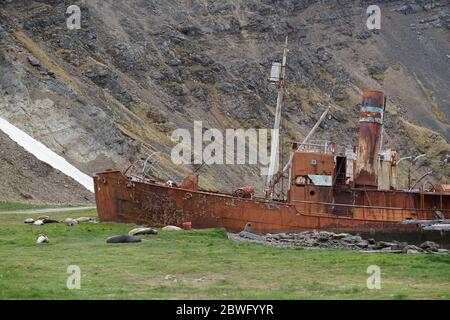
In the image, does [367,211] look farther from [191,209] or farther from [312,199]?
[191,209]

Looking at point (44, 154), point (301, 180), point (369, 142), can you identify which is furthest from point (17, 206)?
point (369, 142)

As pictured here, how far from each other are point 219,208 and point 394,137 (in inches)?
3165

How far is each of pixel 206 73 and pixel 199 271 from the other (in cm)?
8000

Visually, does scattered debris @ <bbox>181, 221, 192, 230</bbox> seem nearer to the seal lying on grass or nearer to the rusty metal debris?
the rusty metal debris

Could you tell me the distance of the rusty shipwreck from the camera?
39562 mm

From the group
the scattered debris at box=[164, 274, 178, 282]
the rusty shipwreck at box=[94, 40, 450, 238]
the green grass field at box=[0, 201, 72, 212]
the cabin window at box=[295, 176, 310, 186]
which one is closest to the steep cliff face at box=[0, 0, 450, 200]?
the rusty shipwreck at box=[94, 40, 450, 238]

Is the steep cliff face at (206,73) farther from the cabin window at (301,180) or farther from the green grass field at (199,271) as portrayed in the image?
the green grass field at (199,271)

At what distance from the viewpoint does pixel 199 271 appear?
69.0ft

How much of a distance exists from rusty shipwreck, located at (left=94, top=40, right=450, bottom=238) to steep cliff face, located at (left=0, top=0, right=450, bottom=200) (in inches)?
344

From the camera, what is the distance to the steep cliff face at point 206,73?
69188mm

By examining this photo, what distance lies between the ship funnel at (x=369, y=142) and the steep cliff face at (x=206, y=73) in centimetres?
842

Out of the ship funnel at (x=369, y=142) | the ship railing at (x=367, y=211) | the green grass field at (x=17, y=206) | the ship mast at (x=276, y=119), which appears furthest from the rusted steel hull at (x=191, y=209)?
the green grass field at (x=17, y=206)
